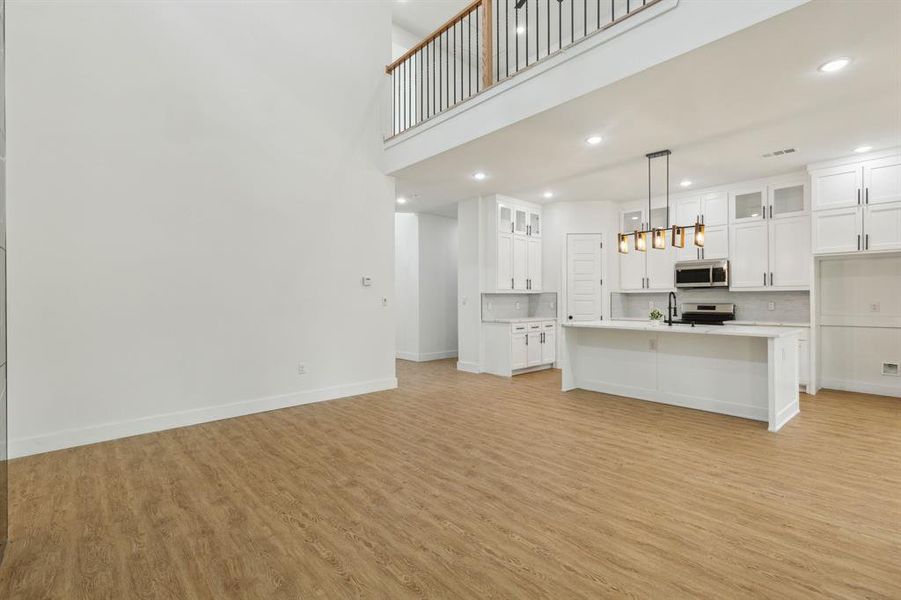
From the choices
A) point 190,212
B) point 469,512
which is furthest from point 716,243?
point 190,212

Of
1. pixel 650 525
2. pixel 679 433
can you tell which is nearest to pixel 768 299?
pixel 679 433

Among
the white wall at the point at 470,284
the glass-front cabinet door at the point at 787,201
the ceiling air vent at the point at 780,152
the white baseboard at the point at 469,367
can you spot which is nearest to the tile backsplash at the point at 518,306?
the white wall at the point at 470,284

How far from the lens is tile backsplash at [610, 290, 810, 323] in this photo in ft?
20.0

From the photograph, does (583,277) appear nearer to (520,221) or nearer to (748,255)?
(520,221)

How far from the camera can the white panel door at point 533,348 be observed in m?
7.25

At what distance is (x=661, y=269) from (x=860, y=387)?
297cm

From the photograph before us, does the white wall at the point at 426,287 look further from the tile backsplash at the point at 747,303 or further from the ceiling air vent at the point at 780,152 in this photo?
the ceiling air vent at the point at 780,152

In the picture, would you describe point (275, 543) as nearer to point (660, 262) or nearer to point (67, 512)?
point (67, 512)

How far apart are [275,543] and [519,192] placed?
6082 millimetres

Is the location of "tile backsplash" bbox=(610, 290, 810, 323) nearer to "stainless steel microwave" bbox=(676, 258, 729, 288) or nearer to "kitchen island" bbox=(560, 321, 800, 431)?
"stainless steel microwave" bbox=(676, 258, 729, 288)

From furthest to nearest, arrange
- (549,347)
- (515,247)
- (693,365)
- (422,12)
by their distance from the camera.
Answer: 1. (549,347)
2. (515,247)
3. (422,12)
4. (693,365)

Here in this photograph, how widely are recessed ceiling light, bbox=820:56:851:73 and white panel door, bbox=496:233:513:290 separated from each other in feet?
15.0

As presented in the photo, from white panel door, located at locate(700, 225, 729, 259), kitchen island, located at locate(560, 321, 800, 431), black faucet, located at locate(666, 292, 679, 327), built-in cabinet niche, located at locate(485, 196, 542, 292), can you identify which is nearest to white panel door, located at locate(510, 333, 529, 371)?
built-in cabinet niche, located at locate(485, 196, 542, 292)

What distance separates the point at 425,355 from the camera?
887cm
